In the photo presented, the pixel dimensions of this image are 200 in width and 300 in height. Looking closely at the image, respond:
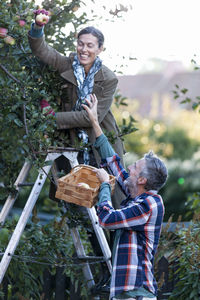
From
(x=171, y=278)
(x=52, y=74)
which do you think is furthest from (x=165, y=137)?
(x=52, y=74)

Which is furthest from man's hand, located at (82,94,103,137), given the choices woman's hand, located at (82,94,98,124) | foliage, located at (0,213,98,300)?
foliage, located at (0,213,98,300)

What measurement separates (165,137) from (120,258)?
11865mm

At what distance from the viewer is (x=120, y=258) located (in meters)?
2.66

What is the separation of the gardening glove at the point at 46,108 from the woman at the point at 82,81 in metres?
0.09

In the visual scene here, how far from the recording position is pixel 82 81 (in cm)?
323

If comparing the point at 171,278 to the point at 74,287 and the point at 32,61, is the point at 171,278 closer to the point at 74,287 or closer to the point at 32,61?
the point at 74,287

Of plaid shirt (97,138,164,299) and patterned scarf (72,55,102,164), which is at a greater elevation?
patterned scarf (72,55,102,164)

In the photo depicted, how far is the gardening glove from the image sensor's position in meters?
2.94

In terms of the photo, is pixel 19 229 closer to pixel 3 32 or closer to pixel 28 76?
pixel 28 76

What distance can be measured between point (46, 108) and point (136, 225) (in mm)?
852

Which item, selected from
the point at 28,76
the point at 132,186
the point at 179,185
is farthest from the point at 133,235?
the point at 179,185

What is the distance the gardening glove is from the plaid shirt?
1.85 ft

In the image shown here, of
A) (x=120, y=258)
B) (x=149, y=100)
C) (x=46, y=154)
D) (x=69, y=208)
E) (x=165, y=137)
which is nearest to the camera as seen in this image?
(x=120, y=258)

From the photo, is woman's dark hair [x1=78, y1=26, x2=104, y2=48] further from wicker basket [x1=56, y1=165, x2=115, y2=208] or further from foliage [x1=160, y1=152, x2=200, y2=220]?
foliage [x1=160, y1=152, x2=200, y2=220]
